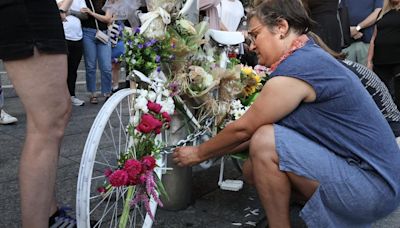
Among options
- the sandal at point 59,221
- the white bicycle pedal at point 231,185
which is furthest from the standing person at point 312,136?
the white bicycle pedal at point 231,185

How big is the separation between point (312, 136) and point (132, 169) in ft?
2.66

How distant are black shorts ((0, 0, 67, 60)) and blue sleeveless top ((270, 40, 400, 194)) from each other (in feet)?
3.11

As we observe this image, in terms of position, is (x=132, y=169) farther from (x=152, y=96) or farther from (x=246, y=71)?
(x=246, y=71)

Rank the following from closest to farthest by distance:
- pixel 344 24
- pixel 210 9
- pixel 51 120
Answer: pixel 51 120 < pixel 210 9 < pixel 344 24

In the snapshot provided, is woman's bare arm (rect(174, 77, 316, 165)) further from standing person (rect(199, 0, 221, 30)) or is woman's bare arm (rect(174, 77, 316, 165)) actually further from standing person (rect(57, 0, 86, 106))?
standing person (rect(57, 0, 86, 106))

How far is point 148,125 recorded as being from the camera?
1.82m

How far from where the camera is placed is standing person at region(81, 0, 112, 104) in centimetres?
528

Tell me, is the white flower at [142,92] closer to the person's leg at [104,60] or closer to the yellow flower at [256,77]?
the yellow flower at [256,77]

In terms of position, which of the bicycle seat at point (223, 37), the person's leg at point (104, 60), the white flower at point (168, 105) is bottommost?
the person's leg at point (104, 60)

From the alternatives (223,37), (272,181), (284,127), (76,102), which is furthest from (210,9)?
(76,102)

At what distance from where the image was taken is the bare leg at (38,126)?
1624 mm

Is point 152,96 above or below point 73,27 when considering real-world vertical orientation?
above

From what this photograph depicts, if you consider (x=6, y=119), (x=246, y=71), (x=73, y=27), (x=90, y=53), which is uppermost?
(x=246, y=71)

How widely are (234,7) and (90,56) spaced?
6.40 ft
